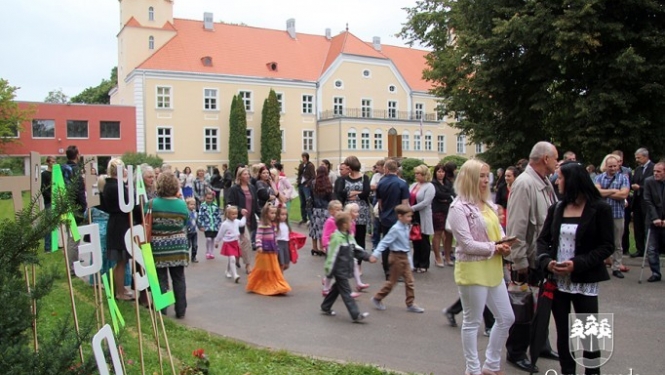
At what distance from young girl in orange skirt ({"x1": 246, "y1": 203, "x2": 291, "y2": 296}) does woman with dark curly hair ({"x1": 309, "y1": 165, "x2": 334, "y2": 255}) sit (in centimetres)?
305

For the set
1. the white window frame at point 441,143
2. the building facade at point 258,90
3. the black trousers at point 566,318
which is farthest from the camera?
the white window frame at point 441,143

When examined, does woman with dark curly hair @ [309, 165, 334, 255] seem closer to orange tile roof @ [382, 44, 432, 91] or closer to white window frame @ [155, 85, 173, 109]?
white window frame @ [155, 85, 173, 109]

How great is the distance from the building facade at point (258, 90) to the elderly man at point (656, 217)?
32.2 meters

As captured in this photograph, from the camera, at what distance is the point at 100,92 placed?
7650cm

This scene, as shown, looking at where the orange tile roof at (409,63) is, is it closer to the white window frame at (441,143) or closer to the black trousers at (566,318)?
the white window frame at (441,143)

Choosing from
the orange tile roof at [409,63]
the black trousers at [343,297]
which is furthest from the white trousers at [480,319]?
the orange tile roof at [409,63]

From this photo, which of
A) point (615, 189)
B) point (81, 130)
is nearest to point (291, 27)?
point (81, 130)

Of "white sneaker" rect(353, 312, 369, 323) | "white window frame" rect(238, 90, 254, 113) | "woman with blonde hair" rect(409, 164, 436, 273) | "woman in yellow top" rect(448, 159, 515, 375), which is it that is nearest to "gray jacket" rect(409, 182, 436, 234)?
"woman with blonde hair" rect(409, 164, 436, 273)

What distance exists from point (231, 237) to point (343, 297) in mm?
3708

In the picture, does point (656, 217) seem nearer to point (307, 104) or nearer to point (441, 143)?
point (307, 104)

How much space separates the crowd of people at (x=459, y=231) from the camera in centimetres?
481

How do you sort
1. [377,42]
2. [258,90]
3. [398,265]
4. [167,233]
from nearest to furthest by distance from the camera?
[167,233]
[398,265]
[258,90]
[377,42]

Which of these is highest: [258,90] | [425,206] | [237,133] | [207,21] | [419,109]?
[207,21]

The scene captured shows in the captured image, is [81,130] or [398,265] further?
[81,130]
